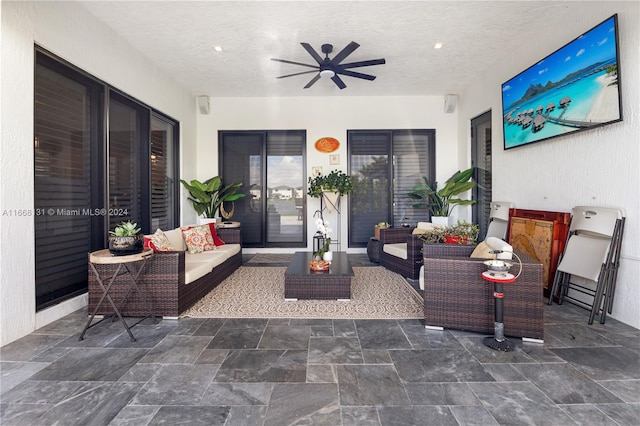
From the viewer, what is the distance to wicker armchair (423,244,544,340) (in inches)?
93.0

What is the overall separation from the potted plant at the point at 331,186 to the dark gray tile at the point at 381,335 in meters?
3.32

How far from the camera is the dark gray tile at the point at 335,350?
84.6 inches

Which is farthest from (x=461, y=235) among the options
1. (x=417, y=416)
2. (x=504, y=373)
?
(x=417, y=416)

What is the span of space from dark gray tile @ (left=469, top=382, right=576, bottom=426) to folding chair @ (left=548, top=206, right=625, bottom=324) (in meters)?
1.61

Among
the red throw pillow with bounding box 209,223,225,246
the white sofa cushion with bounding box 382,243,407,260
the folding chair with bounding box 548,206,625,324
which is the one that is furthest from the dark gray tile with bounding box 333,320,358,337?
the red throw pillow with bounding box 209,223,225,246

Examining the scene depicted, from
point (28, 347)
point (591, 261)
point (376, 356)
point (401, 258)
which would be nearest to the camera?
point (376, 356)

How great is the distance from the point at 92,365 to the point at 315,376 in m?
1.61

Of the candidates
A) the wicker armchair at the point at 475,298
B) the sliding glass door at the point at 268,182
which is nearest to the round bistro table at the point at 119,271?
the wicker armchair at the point at 475,298

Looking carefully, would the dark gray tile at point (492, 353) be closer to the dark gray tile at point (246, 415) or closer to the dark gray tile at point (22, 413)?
the dark gray tile at point (246, 415)

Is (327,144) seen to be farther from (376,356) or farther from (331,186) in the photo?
(376,356)

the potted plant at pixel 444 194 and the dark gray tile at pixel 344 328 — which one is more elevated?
the potted plant at pixel 444 194

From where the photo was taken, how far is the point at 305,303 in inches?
131

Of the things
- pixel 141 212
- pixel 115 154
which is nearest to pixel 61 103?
pixel 115 154

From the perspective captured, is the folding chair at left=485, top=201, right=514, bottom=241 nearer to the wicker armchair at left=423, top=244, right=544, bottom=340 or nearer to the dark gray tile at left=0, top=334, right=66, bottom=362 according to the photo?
the wicker armchair at left=423, top=244, right=544, bottom=340
